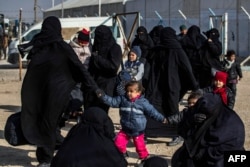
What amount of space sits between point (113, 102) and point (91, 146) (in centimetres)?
294

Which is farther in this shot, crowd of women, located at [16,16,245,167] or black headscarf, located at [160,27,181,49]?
black headscarf, located at [160,27,181,49]

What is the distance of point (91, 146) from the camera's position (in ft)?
14.4

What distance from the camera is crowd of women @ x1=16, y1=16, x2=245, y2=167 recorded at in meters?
4.52

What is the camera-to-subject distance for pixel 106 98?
7.34 m

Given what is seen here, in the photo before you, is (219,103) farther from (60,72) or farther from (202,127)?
(60,72)

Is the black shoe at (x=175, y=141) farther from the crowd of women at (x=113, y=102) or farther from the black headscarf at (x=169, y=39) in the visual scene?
the black headscarf at (x=169, y=39)

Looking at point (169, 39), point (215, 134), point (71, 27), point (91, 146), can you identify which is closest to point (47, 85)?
point (169, 39)

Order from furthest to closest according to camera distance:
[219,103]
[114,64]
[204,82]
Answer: [204,82] < [114,64] < [219,103]

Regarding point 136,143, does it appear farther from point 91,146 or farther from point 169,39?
point 91,146

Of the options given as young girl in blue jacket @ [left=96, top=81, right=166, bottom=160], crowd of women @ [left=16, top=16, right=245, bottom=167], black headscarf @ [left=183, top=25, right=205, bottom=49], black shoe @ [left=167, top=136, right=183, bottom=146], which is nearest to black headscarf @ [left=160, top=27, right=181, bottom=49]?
crowd of women @ [left=16, top=16, right=245, bottom=167]

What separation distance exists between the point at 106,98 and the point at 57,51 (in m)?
0.75

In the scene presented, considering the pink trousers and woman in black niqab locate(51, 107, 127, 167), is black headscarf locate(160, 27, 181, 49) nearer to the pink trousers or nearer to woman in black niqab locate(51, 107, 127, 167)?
the pink trousers

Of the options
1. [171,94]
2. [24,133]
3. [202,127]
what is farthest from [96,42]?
[202,127]

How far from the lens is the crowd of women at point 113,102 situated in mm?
4520
